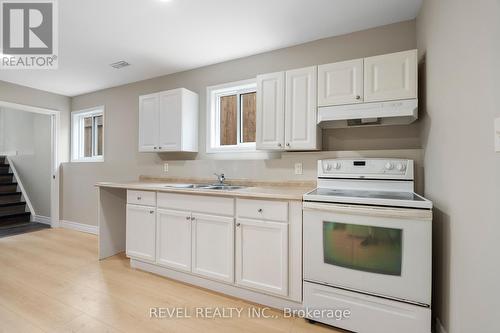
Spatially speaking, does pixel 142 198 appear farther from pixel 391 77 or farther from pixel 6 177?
pixel 6 177

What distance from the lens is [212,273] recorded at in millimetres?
2207

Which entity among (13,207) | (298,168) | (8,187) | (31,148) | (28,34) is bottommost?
(13,207)

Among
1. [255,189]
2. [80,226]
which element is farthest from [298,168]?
[80,226]

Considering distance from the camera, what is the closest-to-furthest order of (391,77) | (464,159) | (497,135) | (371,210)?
(497,135), (464,159), (371,210), (391,77)

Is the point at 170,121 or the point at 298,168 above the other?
the point at 170,121

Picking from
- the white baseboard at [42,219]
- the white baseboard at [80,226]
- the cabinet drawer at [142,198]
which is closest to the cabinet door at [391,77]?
the cabinet drawer at [142,198]

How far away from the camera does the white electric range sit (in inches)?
58.3

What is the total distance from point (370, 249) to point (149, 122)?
2.87 meters

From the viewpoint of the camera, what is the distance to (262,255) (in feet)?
6.51

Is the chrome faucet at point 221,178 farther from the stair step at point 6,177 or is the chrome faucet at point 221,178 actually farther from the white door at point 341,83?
the stair step at point 6,177

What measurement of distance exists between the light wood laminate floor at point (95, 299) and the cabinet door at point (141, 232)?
217 millimetres

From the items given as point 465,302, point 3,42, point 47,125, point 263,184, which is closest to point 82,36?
point 3,42

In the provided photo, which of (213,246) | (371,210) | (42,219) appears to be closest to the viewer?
(371,210)

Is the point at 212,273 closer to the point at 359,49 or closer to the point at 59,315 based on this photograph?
the point at 59,315
